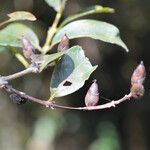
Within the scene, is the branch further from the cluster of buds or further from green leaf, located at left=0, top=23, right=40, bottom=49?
green leaf, located at left=0, top=23, right=40, bottom=49

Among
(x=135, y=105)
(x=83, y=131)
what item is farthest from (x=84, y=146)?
(x=135, y=105)

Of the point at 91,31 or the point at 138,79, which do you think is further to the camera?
the point at 91,31

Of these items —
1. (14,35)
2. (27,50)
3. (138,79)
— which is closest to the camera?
(138,79)

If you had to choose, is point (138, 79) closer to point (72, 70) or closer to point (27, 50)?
point (72, 70)

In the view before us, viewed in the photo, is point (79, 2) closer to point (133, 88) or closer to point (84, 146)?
point (84, 146)

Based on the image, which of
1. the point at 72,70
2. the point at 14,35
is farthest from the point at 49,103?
the point at 14,35

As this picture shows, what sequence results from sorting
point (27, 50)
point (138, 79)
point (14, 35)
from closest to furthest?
point (138, 79) < point (27, 50) < point (14, 35)

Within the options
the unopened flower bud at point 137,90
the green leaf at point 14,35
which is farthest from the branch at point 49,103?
the green leaf at point 14,35

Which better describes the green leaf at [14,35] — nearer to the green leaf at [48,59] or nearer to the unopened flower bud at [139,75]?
the green leaf at [48,59]
